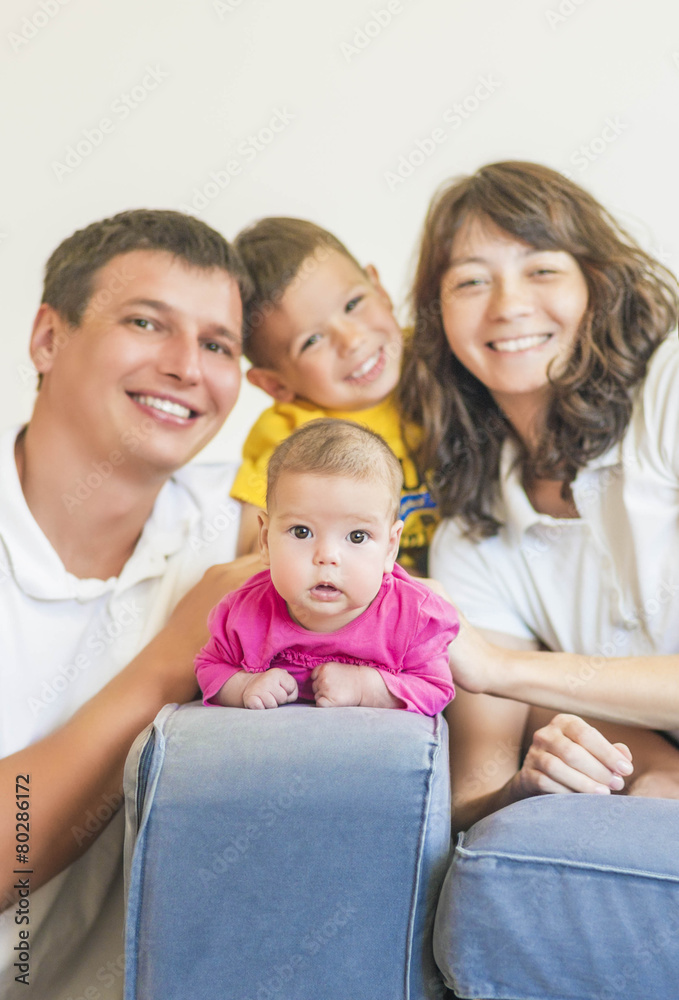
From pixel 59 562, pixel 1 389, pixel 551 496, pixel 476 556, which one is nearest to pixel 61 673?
pixel 59 562

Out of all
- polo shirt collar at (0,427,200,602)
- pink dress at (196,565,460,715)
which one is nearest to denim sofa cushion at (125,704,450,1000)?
pink dress at (196,565,460,715)

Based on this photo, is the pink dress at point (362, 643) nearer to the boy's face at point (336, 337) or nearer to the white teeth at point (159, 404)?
the white teeth at point (159, 404)

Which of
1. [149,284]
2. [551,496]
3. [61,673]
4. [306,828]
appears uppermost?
[149,284]

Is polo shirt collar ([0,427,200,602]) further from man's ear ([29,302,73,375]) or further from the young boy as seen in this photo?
the young boy

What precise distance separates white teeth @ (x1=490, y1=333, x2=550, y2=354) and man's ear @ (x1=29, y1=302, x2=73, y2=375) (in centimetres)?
87

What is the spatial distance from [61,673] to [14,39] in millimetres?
2194

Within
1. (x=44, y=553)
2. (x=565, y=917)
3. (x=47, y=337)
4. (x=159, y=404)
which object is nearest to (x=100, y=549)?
(x=44, y=553)

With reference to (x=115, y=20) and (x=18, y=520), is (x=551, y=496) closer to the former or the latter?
(x=18, y=520)

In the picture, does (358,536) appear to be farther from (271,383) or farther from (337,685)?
(271,383)

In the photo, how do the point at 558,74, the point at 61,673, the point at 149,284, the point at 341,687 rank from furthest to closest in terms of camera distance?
the point at 558,74
the point at 149,284
the point at 61,673
the point at 341,687

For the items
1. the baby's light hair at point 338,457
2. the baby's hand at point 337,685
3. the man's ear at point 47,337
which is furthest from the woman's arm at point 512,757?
the man's ear at point 47,337

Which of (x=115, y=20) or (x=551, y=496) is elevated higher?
(x=115, y=20)

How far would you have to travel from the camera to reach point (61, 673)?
1.58m

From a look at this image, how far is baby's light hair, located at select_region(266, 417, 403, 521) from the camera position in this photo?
114 cm
